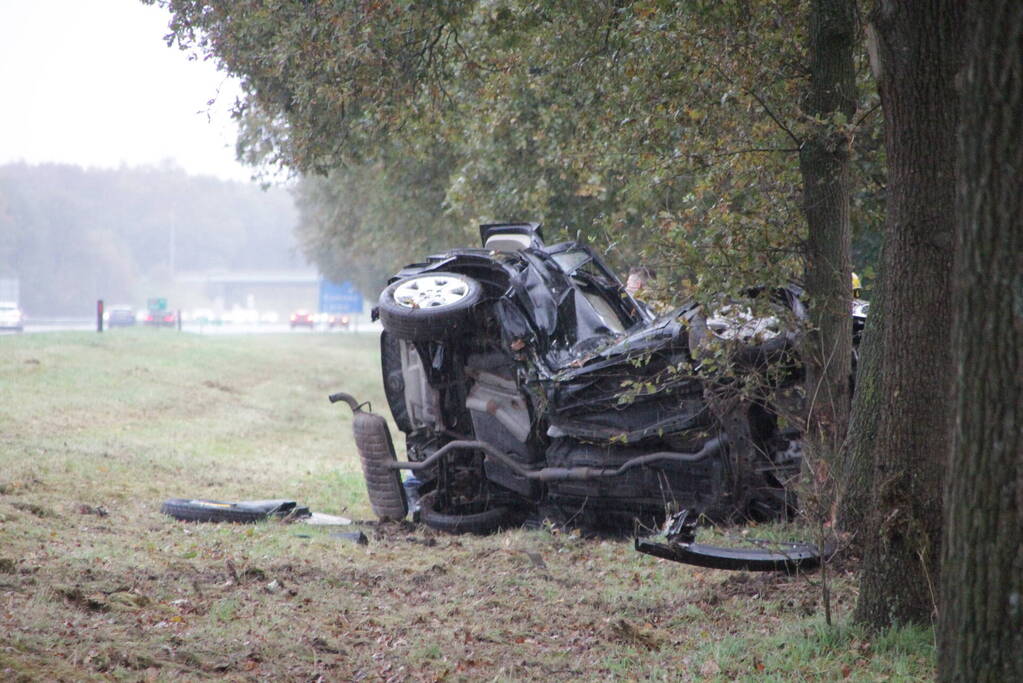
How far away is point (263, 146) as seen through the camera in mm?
21312

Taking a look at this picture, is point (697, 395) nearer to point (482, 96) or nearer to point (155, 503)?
point (155, 503)

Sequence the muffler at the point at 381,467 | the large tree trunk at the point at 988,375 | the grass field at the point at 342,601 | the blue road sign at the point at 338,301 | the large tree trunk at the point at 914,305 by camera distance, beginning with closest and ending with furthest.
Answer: the large tree trunk at the point at 988,375
the large tree trunk at the point at 914,305
the grass field at the point at 342,601
the muffler at the point at 381,467
the blue road sign at the point at 338,301

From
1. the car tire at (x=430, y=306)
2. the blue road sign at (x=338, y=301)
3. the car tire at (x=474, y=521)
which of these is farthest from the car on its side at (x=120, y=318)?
the car tire at (x=430, y=306)

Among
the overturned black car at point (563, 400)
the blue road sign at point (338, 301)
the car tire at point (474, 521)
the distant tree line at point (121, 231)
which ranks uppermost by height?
the distant tree line at point (121, 231)

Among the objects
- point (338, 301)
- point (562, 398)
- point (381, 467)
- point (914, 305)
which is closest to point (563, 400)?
point (562, 398)

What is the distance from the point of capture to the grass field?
15.4 feet

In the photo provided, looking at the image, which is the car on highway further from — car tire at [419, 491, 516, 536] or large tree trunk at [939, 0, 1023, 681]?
large tree trunk at [939, 0, 1023, 681]

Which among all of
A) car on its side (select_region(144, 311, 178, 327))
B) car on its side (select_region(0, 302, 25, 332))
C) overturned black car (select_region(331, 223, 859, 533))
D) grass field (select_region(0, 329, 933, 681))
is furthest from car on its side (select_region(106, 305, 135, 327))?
overturned black car (select_region(331, 223, 859, 533))

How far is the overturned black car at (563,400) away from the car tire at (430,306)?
0.04 ft

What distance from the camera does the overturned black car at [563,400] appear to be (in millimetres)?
7191

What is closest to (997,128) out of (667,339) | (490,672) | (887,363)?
(887,363)

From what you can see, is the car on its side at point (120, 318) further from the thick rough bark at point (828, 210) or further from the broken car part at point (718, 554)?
the broken car part at point (718, 554)

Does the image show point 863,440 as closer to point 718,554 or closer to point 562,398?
point 718,554

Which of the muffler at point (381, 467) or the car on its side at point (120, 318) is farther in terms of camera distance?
the car on its side at point (120, 318)
